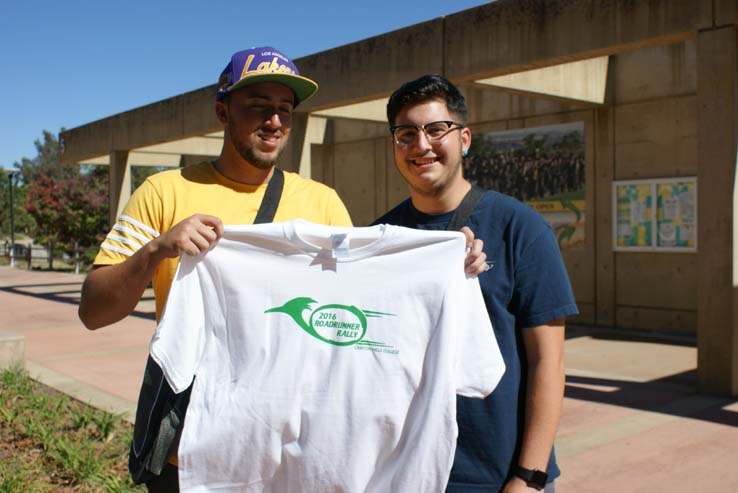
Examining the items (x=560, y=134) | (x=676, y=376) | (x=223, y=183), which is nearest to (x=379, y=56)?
(x=560, y=134)

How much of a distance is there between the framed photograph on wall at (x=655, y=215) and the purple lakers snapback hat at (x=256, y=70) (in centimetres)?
932

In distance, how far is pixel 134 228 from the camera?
2.24 meters

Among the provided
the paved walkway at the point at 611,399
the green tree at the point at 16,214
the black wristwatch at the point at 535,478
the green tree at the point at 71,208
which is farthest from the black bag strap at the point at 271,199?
the green tree at the point at 16,214

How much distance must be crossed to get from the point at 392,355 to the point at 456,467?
14.5 inches

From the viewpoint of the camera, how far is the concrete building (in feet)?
22.4

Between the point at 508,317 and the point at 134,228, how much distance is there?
118 centimetres

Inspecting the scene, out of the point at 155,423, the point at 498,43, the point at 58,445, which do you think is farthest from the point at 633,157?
the point at 155,423

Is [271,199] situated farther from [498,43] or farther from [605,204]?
[605,204]

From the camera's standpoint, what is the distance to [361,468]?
204 cm

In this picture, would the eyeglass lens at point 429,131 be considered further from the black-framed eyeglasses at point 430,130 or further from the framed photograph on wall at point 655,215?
the framed photograph on wall at point 655,215

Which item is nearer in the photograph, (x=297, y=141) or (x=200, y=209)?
(x=200, y=209)

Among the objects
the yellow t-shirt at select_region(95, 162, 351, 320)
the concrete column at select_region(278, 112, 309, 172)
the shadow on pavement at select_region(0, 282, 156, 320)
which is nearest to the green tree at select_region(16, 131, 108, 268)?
the shadow on pavement at select_region(0, 282, 156, 320)

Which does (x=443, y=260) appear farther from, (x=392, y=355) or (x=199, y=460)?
(x=199, y=460)

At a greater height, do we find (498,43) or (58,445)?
(498,43)
